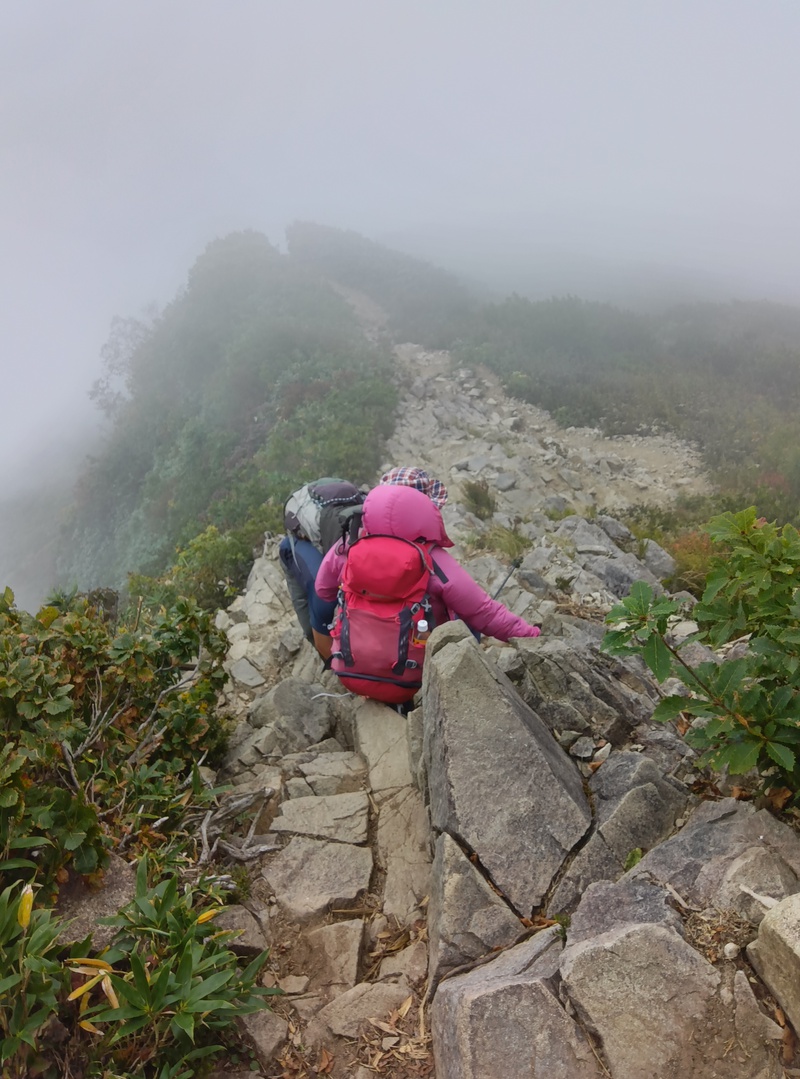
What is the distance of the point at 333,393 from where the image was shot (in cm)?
1636

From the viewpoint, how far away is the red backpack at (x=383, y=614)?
383cm

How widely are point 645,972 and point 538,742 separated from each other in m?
1.11

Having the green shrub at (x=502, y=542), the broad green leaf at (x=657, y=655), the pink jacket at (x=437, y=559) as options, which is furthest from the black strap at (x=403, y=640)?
the green shrub at (x=502, y=542)

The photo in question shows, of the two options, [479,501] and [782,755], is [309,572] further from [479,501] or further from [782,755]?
[479,501]

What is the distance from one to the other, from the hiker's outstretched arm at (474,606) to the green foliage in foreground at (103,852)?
1814mm

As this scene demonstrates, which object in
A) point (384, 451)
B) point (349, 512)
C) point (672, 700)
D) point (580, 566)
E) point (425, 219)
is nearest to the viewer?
point (672, 700)

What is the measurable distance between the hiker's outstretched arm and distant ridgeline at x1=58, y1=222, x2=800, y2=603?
17.7 feet

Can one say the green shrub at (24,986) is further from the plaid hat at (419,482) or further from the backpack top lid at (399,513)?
the plaid hat at (419,482)

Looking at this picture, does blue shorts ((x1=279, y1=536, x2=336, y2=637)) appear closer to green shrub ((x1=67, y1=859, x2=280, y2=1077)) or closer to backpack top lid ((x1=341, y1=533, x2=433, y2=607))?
backpack top lid ((x1=341, y1=533, x2=433, y2=607))

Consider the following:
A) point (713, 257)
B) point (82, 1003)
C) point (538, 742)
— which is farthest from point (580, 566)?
point (713, 257)

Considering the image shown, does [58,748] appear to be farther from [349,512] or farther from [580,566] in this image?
[580,566]

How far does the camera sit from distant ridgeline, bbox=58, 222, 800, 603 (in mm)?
12992

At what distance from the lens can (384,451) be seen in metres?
14.0

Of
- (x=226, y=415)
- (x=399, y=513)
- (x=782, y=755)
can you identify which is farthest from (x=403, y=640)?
(x=226, y=415)
